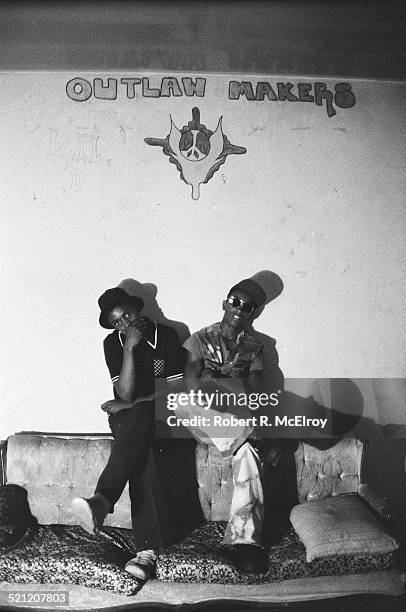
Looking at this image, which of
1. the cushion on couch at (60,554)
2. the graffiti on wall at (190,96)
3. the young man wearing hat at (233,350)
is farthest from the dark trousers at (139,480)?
the graffiti on wall at (190,96)

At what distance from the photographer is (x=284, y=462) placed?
9.37ft

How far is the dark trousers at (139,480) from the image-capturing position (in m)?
2.63

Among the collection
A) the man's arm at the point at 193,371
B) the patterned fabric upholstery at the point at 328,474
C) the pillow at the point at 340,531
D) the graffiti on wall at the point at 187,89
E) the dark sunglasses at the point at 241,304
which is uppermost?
the graffiti on wall at the point at 187,89

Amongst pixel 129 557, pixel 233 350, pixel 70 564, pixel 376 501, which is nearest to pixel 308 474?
pixel 376 501

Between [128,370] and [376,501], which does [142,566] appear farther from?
[376,501]

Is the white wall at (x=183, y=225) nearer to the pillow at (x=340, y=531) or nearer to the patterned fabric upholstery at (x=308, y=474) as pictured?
the patterned fabric upholstery at (x=308, y=474)

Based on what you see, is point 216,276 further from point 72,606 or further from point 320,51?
point 72,606

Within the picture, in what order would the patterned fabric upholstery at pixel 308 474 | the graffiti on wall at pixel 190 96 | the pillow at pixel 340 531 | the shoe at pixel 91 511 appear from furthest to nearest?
the graffiti on wall at pixel 190 96, the patterned fabric upholstery at pixel 308 474, the shoe at pixel 91 511, the pillow at pixel 340 531

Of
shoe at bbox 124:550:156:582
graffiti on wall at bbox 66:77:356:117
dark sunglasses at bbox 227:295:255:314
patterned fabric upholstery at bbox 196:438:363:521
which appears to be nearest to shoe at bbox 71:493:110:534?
shoe at bbox 124:550:156:582

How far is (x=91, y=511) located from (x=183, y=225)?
5.07 feet

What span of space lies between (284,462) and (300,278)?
3.31 ft

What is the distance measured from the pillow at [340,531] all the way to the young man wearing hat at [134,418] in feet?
2.09

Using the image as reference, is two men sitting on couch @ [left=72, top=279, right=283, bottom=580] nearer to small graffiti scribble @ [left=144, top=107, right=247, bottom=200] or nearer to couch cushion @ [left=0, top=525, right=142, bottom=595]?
couch cushion @ [left=0, top=525, right=142, bottom=595]

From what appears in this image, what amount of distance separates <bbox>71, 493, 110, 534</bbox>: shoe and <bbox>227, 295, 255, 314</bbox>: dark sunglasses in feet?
3.81
